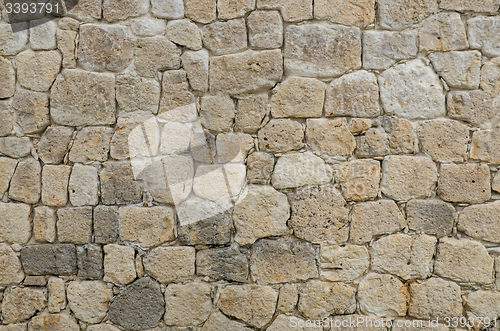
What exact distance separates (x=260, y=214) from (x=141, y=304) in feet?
3.46

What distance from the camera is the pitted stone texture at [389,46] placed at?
222 centimetres

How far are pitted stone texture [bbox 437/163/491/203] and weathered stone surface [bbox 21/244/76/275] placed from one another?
8.69 feet

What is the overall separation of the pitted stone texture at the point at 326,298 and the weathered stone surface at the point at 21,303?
186 cm

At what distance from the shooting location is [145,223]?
2.29 m

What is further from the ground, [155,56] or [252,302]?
[155,56]

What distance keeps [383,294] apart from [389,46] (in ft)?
5.62

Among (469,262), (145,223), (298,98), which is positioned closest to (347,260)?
(469,262)

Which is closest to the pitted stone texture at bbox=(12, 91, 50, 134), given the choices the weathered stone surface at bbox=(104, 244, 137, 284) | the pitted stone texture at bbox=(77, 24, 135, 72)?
the pitted stone texture at bbox=(77, 24, 135, 72)

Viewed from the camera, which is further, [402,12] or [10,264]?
[10,264]

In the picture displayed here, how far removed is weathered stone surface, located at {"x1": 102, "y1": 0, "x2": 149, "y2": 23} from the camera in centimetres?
224

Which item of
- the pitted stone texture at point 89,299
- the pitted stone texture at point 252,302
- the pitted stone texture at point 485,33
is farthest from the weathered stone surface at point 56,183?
the pitted stone texture at point 485,33

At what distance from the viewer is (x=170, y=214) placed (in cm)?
230

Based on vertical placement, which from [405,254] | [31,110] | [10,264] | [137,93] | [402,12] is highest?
[402,12]

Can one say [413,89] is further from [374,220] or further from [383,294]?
[383,294]
